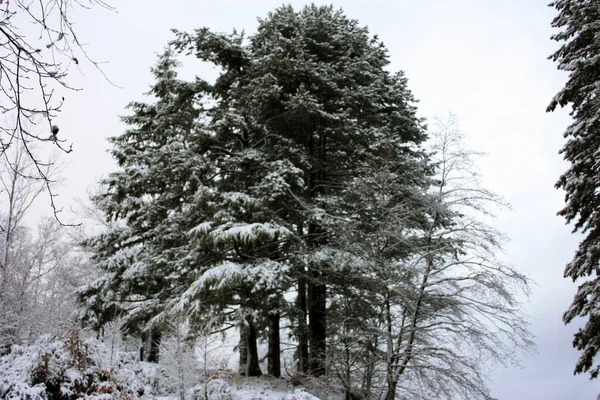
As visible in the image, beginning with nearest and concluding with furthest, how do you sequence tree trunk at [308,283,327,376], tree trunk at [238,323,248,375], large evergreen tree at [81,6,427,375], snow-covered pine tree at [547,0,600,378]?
snow-covered pine tree at [547,0,600,378] < large evergreen tree at [81,6,427,375] < tree trunk at [308,283,327,376] < tree trunk at [238,323,248,375]

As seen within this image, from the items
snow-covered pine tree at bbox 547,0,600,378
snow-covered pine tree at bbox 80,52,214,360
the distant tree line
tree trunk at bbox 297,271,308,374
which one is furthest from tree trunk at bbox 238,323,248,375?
snow-covered pine tree at bbox 547,0,600,378

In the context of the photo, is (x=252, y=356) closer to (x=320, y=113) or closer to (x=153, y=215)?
(x=153, y=215)

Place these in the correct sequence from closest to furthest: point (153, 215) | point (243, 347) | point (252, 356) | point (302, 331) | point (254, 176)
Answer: point (302, 331) < point (252, 356) < point (254, 176) < point (153, 215) < point (243, 347)

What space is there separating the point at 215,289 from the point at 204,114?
715 cm

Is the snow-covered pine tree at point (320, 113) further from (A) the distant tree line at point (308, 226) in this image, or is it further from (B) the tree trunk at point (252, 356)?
(B) the tree trunk at point (252, 356)

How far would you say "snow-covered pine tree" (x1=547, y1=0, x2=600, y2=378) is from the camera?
990 centimetres

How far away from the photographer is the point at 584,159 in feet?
33.2

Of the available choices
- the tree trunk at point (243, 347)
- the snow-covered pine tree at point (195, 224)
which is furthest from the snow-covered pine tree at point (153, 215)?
the tree trunk at point (243, 347)

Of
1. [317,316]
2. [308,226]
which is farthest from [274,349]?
[308,226]

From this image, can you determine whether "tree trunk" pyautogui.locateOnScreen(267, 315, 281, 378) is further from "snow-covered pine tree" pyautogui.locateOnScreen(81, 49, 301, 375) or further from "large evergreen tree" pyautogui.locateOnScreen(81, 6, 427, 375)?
"snow-covered pine tree" pyautogui.locateOnScreen(81, 49, 301, 375)

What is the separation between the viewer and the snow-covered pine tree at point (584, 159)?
9898mm

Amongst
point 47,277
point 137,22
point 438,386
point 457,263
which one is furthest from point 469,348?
point 47,277

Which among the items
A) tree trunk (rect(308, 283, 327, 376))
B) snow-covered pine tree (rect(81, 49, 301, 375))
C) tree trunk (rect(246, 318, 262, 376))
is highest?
snow-covered pine tree (rect(81, 49, 301, 375))

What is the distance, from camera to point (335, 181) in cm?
1508
